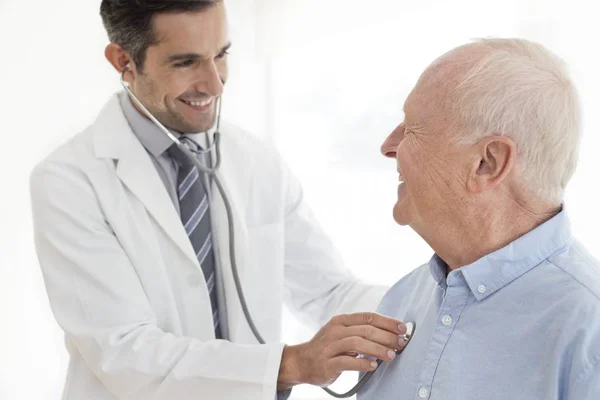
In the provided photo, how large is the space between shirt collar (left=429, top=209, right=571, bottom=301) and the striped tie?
27.3 inches

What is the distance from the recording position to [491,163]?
94cm

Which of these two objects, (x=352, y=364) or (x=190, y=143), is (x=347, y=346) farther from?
(x=190, y=143)

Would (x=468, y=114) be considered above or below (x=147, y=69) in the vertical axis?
below

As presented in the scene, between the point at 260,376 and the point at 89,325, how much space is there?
0.35m

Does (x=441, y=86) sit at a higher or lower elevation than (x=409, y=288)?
higher

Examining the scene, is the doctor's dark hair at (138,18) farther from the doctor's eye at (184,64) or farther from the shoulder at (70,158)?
the shoulder at (70,158)

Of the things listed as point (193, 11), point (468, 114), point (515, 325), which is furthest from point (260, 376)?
point (193, 11)

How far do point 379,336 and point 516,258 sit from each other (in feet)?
0.77

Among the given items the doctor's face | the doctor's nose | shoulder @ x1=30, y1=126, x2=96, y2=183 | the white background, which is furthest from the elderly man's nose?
the white background

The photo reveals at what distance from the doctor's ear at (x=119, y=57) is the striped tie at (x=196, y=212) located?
184 mm

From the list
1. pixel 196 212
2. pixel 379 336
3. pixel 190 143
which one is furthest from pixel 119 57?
pixel 379 336

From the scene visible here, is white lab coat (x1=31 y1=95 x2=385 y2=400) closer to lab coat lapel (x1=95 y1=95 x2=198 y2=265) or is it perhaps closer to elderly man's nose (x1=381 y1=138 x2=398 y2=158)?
lab coat lapel (x1=95 y1=95 x2=198 y2=265)

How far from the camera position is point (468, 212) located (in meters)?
0.98

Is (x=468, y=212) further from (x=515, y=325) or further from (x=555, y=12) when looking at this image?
(x=555, y=12)
